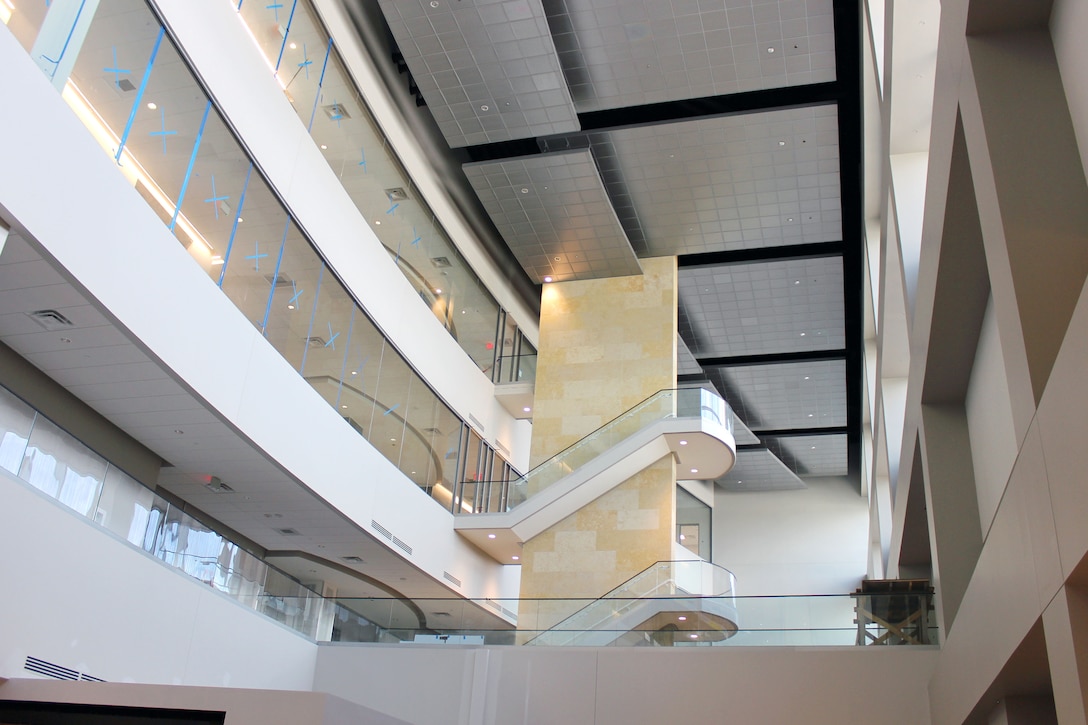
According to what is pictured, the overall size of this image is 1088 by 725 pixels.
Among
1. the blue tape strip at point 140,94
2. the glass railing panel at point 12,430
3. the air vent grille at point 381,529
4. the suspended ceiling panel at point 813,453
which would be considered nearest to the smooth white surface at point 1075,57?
the blue tape strip at point 140,94

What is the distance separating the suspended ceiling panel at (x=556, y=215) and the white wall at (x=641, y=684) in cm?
980

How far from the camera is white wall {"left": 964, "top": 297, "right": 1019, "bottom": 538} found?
26.0ft

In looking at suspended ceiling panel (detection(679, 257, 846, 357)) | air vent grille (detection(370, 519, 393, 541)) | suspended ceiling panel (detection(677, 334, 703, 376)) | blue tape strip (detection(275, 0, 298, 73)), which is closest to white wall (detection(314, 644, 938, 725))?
air vent grille (detection(370, 519, 393, 541))

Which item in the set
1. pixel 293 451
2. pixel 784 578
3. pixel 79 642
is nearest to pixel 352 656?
pixel 293 451

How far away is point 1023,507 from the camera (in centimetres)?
521

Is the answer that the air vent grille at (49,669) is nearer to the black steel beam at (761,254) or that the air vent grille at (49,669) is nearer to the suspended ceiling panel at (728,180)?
the suspended ceiling panel at (728,180)

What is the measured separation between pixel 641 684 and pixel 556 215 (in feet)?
36.3

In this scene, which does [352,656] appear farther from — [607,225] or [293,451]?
[607,225]

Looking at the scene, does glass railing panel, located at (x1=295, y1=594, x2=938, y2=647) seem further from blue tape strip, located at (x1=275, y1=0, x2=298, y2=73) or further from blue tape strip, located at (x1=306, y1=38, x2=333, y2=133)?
blue tape strip, located at (x1=275, y1=0, x2=298, y2=73)

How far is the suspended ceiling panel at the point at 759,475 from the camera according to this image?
32594mm

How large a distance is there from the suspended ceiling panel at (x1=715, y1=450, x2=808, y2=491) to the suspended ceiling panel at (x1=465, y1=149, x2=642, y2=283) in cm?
1246

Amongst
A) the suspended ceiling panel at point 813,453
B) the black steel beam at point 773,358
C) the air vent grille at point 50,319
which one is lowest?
the air vent grille at point 50,319

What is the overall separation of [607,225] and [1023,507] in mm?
16120

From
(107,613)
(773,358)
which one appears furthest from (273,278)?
(773,358)
